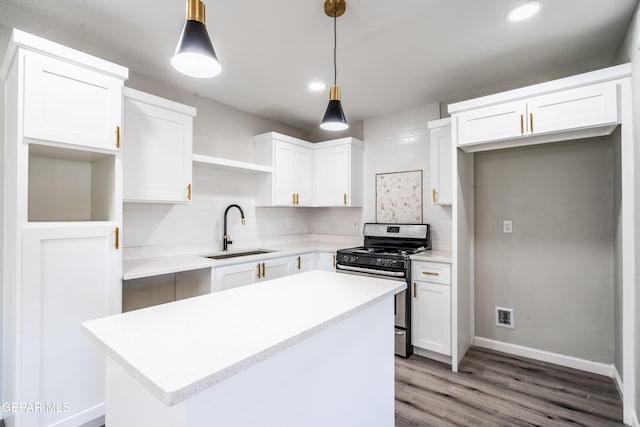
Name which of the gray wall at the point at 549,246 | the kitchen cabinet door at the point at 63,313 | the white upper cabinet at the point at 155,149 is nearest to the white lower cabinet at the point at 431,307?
the gray wall at the point at 549,246

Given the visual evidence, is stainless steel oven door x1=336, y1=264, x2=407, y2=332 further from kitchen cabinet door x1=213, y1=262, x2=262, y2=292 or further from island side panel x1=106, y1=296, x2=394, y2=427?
island side panel x1=106, y1=296, x2=394, y2=427

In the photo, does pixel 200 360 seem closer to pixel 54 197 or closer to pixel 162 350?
pixel 162 350

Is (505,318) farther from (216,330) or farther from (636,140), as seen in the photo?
(216,330)

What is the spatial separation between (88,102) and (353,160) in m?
2.65

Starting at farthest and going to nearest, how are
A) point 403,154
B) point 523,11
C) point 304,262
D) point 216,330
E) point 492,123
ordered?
1. point 403,154
2. point 304,262
3. point 492,123
4. point 523,11
5. point 216,330

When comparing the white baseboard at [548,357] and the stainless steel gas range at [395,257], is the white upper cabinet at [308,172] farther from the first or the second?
the white baseboard at [548,357]

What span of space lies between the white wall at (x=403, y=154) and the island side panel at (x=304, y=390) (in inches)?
76.5

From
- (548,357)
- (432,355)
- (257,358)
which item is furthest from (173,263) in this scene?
(548,357)

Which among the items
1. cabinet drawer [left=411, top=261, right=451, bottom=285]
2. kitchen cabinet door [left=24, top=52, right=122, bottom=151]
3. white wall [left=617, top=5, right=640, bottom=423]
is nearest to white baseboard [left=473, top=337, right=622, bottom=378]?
white wall [left=617, top=5, right=640, bottom=423]

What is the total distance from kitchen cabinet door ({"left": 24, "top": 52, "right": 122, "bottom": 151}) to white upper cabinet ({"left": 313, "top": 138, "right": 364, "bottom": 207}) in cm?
237

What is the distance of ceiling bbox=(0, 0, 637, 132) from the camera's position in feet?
6.11

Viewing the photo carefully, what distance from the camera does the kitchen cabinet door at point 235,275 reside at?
2.61 meters

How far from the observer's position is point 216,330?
1039 millimetres

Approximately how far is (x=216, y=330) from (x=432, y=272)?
223cm
